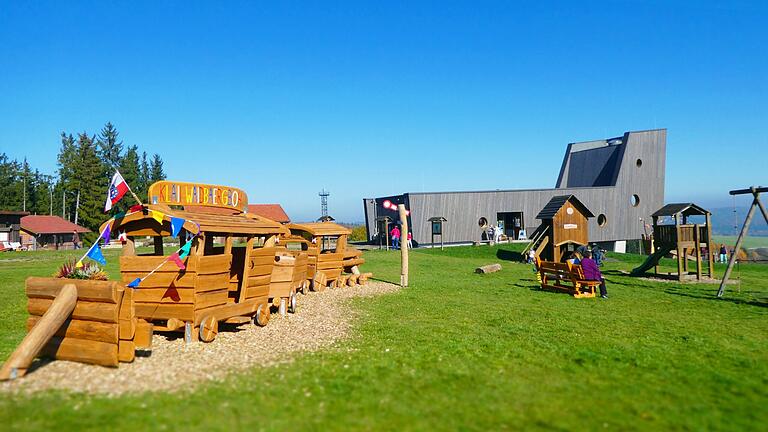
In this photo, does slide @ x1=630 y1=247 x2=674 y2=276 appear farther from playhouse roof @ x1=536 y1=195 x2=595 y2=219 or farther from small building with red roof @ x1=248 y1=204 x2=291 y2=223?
→ small building with red roof @ x1=248 y1=204 x2=291 y2=223

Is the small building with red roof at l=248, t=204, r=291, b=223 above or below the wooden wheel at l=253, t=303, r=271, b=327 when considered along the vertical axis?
above

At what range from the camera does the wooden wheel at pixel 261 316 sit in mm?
11156

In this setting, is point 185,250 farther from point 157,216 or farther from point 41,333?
point 41,333

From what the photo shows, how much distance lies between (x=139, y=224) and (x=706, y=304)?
14377 millimetres

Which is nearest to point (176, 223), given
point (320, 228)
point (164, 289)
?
point (164, 289)

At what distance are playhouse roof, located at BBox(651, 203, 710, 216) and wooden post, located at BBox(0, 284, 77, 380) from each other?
21460mm

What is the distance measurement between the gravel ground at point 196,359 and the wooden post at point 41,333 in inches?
7.1

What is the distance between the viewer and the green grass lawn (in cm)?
557

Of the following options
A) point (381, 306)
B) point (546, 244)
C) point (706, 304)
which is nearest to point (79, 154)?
point (546, 244)

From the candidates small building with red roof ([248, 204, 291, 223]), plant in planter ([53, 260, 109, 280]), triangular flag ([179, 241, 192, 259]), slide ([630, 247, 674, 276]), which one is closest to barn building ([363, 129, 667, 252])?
slide ([630, 247, 674, 276])

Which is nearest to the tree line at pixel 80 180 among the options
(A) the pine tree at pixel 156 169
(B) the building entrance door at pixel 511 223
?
(A) the pine tree at pixel 156 169

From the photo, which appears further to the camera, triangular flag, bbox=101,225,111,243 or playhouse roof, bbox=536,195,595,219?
playhouse roof, bbox=536,195,595,219

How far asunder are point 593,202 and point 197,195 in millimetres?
39209

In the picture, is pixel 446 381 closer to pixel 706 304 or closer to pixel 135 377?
pixel 135 377
